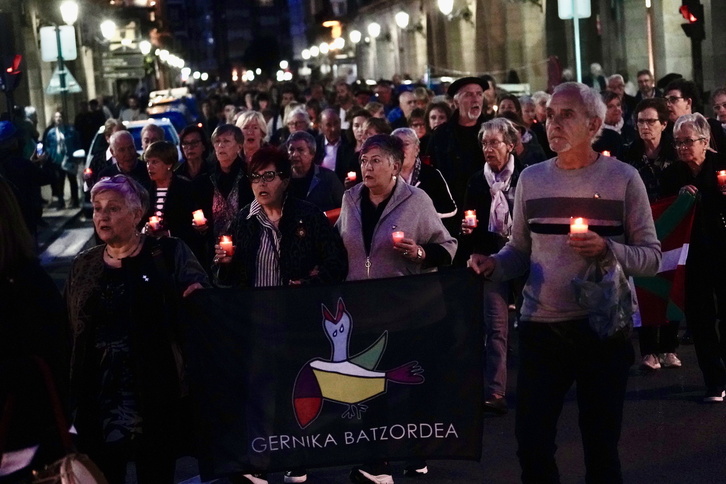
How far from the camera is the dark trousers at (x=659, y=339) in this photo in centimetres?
991

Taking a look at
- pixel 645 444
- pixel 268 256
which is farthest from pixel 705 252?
pixel 268 256

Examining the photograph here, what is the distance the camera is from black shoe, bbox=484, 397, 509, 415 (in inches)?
345

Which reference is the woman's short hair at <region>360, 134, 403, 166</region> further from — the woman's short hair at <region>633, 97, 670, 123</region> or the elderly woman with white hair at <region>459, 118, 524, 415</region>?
the woman's short hair at <region>633, 97, 670, 123</region>

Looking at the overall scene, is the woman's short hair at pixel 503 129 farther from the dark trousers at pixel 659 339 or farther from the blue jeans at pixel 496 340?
the dark trousers at pixel 659 339

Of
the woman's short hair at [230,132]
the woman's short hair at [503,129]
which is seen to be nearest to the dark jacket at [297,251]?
the woman's short hair at [503,129]

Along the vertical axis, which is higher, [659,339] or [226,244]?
A: [226,244]

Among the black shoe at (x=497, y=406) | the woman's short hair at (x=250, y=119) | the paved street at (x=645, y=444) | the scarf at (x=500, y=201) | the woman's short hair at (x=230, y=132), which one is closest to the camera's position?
the paved street at (x=645, y=444)

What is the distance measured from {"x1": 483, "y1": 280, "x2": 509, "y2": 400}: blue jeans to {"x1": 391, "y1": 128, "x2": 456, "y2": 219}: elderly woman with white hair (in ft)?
1.88

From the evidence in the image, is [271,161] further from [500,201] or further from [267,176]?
[500,201]

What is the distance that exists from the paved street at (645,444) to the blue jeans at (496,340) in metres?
0.23

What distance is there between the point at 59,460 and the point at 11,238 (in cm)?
74

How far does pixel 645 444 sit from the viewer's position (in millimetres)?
7871

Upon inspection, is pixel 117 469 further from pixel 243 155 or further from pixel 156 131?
pixel 156 131

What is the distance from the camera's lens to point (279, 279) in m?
7.00
